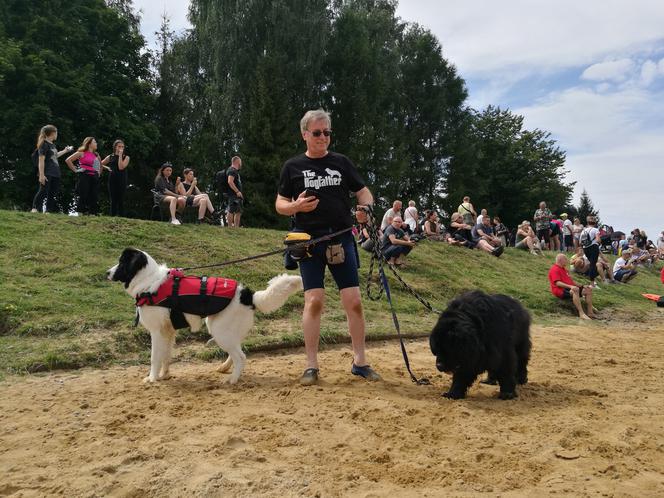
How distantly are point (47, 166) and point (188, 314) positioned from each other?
7.98m

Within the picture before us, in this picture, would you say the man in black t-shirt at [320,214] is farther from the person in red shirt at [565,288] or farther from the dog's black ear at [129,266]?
the person in red shirt at [565,288]

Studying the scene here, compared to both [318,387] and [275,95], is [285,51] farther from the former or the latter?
[318,387]

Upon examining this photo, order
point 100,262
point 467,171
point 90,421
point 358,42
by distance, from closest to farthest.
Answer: point 90,421
point 100,262
point 358,42
point 467,171

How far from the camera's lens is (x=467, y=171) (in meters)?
39.7

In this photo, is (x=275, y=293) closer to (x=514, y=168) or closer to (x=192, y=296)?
(x=192, y=296)

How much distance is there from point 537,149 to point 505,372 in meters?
49.1

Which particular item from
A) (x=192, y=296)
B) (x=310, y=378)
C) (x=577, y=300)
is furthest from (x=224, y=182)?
(x=310, y=378)

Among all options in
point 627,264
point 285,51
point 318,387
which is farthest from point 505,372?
point 285,51

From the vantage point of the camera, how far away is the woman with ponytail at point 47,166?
1141 cm

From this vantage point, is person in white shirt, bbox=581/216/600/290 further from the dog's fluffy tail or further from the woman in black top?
the dog's fluffy tail

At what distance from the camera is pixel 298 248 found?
523 cm

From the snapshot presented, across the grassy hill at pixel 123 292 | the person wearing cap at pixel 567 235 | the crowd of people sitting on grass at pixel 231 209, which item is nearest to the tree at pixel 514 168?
the person wearing cap at pixel 567 235

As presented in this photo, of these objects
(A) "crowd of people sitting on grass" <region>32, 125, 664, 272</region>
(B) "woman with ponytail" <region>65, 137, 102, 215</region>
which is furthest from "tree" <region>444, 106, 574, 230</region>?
(B) "woman with ponytail" <region>65, 137, 102, 215</region>

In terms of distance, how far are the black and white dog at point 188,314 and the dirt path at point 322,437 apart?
0.28 meters
